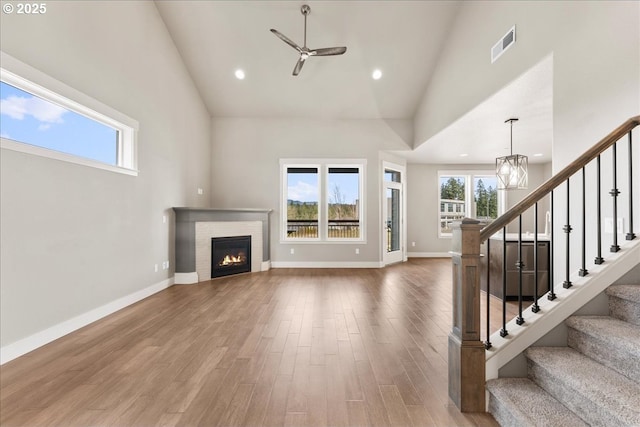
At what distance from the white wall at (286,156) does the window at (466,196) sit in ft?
9.09

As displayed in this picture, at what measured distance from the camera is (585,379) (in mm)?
1500

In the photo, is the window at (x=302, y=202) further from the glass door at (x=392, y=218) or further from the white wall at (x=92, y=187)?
the white wall at (x=92, y=187)

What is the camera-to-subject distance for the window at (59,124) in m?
2.64

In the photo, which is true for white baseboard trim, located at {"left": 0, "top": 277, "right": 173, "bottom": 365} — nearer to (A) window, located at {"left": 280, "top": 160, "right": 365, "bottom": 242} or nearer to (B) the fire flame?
(B) the fire flame

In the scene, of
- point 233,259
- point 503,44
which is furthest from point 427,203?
point 233,259

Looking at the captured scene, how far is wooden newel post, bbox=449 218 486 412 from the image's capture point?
6.01ft

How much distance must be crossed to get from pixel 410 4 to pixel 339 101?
7.35 feet

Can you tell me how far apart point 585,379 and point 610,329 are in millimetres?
359

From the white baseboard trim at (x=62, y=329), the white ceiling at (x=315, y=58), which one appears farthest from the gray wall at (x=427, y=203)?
the white baseboard trim at (x=62, y=329)

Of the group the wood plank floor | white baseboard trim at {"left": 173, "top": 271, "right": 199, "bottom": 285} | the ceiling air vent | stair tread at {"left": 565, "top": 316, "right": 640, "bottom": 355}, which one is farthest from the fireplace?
stair tread at {"left": 565, "top": 316, "right": 640, "bottom": 355}

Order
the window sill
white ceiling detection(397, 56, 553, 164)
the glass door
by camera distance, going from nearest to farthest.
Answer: the window sill
white ceiling detection(397, 56, 553, 164)
the glass door

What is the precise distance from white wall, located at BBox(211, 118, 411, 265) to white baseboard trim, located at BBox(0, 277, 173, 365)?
127 inches

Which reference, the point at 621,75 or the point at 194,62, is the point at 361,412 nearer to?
the point at 621,75

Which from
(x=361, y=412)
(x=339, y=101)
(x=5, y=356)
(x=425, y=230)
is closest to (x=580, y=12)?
(x=361, y=412)
